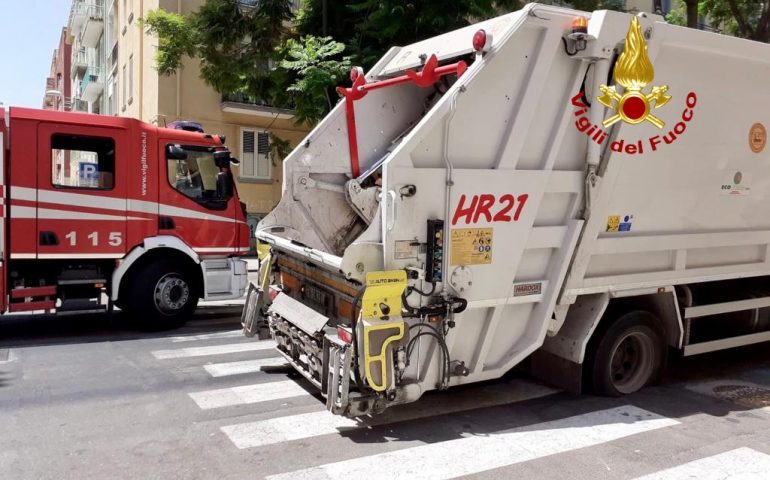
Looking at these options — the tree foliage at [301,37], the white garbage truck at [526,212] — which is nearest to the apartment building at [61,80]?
the tree foliage at [301,37]

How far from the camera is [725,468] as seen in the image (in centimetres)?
433

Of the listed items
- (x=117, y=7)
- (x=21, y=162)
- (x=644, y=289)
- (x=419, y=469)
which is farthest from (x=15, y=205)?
(x=117, y=7)

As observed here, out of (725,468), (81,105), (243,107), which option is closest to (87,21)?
(81,105)

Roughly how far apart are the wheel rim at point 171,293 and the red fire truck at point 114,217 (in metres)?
0.01

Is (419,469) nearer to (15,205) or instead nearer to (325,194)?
(325,194)

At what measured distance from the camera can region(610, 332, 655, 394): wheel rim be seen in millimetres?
5848

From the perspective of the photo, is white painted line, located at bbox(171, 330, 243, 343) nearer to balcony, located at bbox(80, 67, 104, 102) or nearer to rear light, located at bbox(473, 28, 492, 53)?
rear light, located at bbox(473, 28, 492, 53)

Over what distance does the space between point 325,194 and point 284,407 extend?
2.00 m

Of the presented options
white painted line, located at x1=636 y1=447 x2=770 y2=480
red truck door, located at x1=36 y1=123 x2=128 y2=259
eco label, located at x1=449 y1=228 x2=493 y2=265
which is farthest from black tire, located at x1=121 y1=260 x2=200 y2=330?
white painted line, located at x1=636 y1=447 x2=770 y2=480

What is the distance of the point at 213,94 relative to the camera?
65.0ft

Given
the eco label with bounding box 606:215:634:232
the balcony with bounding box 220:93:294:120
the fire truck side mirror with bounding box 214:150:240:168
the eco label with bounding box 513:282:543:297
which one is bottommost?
the eco label with bounding box 513:282:543:297

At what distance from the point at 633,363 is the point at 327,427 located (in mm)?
2885

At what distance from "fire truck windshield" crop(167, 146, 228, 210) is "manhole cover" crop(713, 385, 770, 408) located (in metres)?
6.25

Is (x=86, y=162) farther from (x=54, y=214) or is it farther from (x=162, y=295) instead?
(x=162, y=295)
